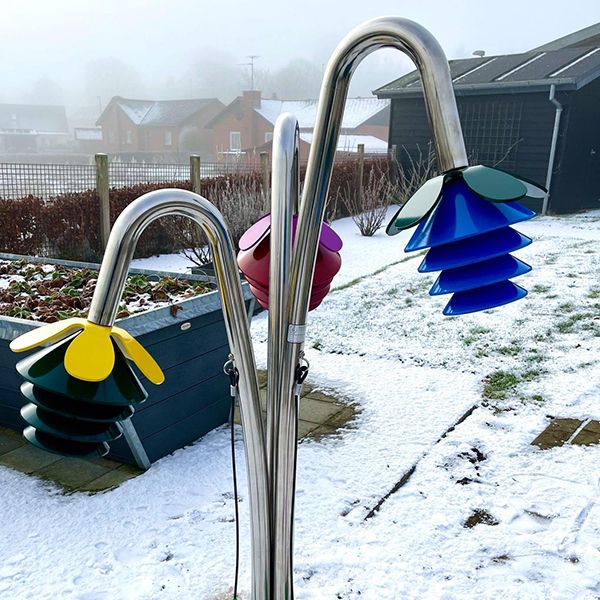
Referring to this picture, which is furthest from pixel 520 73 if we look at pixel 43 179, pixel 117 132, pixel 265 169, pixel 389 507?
pixel 117 132

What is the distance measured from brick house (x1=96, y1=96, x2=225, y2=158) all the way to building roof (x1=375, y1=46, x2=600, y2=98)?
31939mm

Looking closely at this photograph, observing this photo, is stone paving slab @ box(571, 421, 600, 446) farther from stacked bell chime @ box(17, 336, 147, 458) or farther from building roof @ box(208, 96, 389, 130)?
building roof @ box(208, 96, 389, 130)

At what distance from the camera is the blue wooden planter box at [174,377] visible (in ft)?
9.48

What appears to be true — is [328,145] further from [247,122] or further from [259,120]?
[247,122]

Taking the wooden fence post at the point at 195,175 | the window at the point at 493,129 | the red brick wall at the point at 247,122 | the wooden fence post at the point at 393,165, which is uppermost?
the red brick wall at the point at 247,122

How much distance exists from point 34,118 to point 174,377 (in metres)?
84.6

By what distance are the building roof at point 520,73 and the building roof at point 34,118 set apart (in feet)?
230

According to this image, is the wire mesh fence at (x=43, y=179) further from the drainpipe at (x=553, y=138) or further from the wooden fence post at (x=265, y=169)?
the drainpipe at (x=553, y=138)

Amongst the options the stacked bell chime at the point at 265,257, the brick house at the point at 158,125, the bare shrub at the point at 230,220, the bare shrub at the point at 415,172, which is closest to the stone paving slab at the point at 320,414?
the stacked bell chime at the point at 265,257

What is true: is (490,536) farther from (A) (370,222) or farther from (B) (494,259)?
(A) (370,222)

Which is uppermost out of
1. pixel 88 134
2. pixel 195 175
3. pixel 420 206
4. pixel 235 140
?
pixel 88 134

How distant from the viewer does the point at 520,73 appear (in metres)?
13.3

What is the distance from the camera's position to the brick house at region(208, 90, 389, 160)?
39.0m

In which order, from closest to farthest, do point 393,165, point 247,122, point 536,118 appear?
point 536,118, point 393,165, point 247,122
